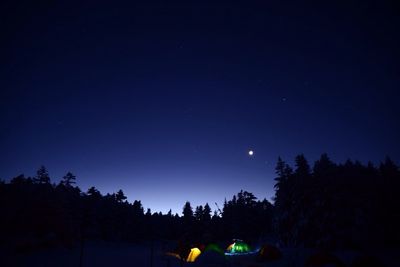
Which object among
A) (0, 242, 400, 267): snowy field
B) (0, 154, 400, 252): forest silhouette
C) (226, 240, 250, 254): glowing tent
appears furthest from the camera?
(226, 240, 250, 254): glowing tent

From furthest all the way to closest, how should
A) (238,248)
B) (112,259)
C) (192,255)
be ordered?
1. (238,248)
2. (112,259)
3. (192,255)

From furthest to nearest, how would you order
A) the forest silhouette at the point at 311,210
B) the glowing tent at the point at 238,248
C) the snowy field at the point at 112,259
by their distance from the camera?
the glowing tent at the point at 238,248, the forest silhouette at the point at 311,210, the snowy field at the point at 112,259

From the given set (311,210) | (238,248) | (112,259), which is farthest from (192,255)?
(311,210)

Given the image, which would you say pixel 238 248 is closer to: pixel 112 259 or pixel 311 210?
pixel 311 210

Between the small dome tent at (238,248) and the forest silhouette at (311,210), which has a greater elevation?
the forest silhouette at (311,210)

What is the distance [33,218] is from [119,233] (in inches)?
1404

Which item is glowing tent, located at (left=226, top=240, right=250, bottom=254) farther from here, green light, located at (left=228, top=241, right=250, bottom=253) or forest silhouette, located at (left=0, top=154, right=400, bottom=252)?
forest silhouette, located at (left=0, top=154, right=400, bottom=252)

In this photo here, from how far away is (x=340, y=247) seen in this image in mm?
36875

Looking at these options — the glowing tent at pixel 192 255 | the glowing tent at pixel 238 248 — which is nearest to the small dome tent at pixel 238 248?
the glowing tent at pixel 238 248

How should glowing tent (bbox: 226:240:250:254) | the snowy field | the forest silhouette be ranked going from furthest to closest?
1. glowing tent (bbox: 226:240:250:254)
2. the forest silhouette
3. the snowy field

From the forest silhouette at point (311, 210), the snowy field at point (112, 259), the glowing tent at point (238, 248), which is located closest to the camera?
the snowy field at point (112, 259)

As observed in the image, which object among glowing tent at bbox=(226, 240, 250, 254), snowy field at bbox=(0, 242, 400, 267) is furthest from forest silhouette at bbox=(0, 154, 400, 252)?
glowing tent at bbox=(226, 240, 250, 254)

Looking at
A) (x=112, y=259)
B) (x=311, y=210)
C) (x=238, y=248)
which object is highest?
(x=311, y=210)

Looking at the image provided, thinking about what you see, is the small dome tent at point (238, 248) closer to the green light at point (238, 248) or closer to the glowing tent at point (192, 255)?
the green light at point (238, 248)
